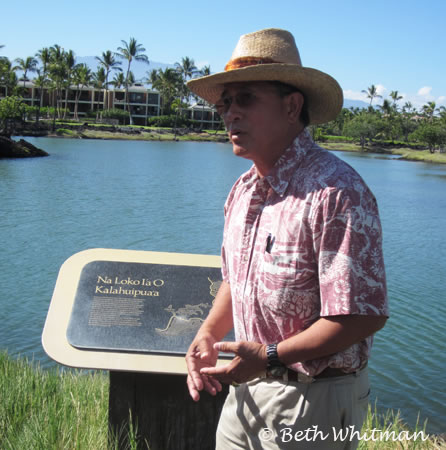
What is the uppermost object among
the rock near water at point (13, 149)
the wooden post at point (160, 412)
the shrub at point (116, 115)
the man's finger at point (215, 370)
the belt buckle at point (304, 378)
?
the shrub at point (116, 115)

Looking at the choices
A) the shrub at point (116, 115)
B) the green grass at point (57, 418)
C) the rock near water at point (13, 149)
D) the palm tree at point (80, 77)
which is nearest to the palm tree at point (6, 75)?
the palm tree at point (80, 77)

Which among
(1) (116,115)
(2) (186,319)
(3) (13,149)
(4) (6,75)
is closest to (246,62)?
(2) (186,319)

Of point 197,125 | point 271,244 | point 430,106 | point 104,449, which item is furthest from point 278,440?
point 430,106

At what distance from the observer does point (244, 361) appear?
1808mm

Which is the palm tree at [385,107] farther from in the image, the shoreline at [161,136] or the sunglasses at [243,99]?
the sunglasses at [243,99]

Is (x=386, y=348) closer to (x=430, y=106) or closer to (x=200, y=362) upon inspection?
(x=200, y=362)

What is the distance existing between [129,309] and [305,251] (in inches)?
59.5

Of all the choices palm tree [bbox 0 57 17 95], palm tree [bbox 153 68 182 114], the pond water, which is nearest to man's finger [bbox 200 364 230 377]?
the pond water

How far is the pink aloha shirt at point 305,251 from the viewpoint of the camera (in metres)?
1.65

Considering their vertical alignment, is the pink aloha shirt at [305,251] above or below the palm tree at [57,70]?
below

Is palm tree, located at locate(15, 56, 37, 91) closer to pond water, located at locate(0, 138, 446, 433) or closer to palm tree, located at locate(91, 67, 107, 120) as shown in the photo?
palm tree, located at locate(91, 67, 107, 120)

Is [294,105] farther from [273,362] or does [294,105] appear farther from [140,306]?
[140,306]

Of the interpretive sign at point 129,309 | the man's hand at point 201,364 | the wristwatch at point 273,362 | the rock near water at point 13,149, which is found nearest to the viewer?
the wristwatch at point 273,362

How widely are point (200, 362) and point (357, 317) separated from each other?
27.1 inches
